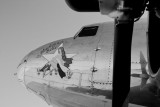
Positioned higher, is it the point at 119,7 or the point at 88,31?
the point at 119,7

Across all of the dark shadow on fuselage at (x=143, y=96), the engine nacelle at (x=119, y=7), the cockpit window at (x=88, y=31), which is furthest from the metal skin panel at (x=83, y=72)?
the engine nacelle at (x=119, y=7)

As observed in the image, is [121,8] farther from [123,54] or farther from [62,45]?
[62,45]

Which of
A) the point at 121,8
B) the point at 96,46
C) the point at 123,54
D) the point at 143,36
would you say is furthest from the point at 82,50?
the point at 121,8

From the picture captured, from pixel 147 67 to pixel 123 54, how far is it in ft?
6.41

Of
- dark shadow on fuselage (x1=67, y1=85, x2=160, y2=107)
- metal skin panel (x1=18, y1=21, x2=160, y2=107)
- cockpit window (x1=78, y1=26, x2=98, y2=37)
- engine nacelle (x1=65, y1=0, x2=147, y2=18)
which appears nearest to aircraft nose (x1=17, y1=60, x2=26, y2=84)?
metal skin panel (x1=18, y1=21, x2=160, y2=107)

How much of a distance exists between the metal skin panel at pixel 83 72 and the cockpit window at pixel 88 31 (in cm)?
19

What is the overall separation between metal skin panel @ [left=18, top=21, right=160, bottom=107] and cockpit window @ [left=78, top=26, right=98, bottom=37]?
186 millimetres

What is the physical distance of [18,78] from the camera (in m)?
10.6

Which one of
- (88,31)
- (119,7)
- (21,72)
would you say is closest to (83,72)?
(88,31)

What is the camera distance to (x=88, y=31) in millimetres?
9438

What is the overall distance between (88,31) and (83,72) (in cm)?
185

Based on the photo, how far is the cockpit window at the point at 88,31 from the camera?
9.12 m

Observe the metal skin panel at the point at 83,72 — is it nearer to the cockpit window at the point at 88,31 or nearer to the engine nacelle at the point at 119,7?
the cockpit window at the point at 88,31

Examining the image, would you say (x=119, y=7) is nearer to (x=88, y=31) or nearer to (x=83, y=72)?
(x=83, y=72)
